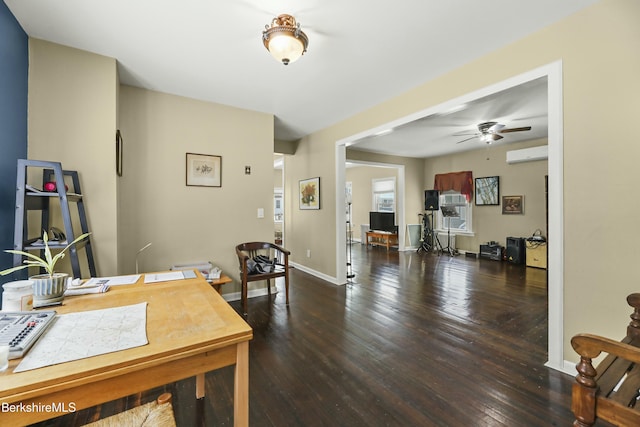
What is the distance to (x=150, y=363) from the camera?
2.71 ft

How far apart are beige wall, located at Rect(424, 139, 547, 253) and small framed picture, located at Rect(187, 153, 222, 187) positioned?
5831 mm

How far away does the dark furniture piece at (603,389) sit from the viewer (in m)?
1.03

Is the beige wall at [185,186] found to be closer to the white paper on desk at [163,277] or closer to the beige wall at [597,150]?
the white paper on desk at [163,277]

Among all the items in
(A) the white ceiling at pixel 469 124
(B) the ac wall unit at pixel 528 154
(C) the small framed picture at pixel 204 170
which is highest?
(A) the white ceiling at pixel 469 124

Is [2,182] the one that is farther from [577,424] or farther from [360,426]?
[577,424]

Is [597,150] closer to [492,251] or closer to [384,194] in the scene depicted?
[492,251]

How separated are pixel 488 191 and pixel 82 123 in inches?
287

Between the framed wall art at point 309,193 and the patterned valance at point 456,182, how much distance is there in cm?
414

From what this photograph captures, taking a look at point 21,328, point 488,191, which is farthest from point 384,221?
point 21,328

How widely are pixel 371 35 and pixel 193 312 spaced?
2.31 meters

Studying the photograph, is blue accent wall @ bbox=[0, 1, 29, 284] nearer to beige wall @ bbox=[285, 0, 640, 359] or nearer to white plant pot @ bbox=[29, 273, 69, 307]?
white plant pot @ bbox=[29, 273, 69, 307]

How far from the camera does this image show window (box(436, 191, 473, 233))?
6.81 meters

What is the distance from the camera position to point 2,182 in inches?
70.1

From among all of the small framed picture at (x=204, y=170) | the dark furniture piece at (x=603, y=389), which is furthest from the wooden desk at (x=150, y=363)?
the small framed picture at (x=204, y=170)
